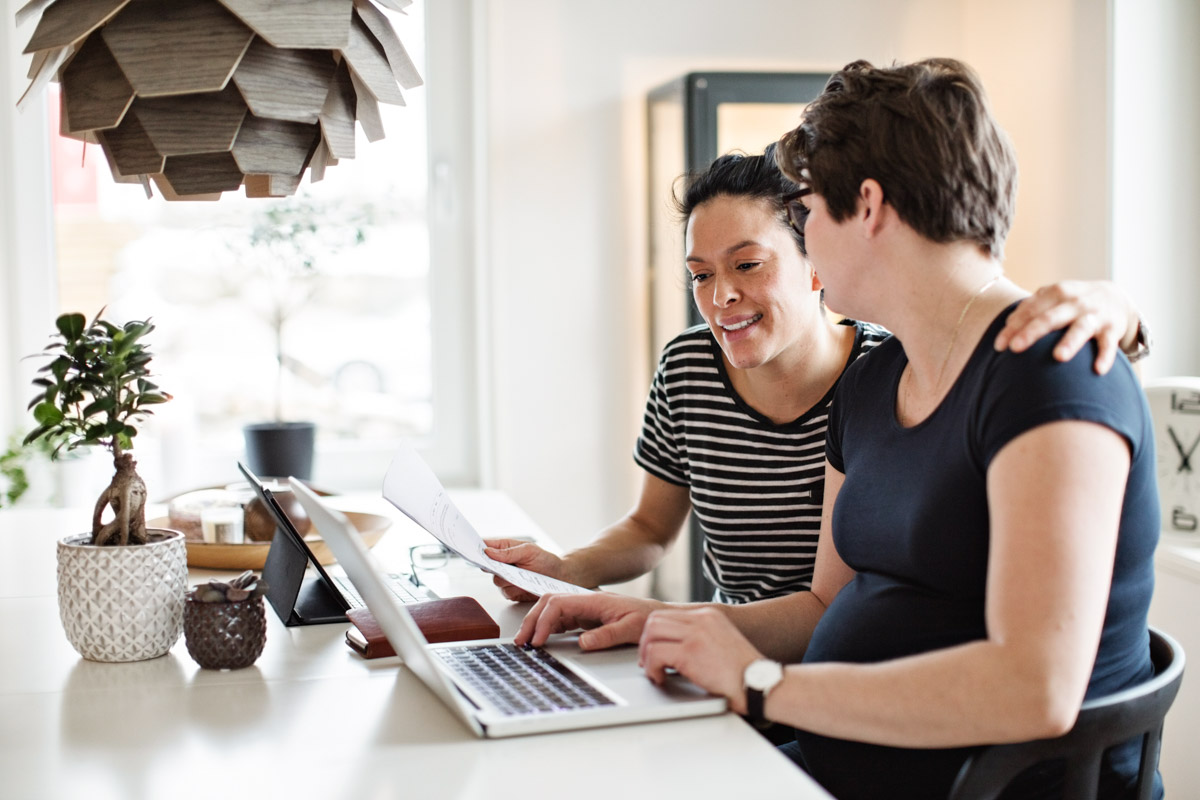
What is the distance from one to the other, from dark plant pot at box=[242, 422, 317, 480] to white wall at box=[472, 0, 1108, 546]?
0.67 m

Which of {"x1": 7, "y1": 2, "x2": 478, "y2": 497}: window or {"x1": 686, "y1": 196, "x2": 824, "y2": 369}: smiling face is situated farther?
{"x1": 7, "y1": 2, "x2": 478, "y2": 497}: window

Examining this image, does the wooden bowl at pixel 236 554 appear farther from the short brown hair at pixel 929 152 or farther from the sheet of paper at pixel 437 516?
the short brown hair at pixel 929 152

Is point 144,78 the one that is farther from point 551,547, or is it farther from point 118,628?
point 551,547

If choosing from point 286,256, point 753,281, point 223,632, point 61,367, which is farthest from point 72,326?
point 286,256

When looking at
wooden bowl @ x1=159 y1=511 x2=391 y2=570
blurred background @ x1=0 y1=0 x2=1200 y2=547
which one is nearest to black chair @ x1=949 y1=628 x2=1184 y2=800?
wooden bowl @ x1=159 y1=511 x2=391 y2=570

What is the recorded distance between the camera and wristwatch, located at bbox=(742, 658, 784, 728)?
107 cm

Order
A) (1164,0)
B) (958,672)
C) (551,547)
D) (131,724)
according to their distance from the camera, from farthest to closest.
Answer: (1164,0) → (551,547) → (131,724) → (958,672)

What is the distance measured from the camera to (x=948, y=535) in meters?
1.13

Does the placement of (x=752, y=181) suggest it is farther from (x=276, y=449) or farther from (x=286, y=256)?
(x=286, y=256)

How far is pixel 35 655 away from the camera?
139 centimetres

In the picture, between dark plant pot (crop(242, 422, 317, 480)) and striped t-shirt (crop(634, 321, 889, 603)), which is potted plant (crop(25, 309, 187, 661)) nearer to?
striped t-shirt (crop(634, 321, 889, 603))

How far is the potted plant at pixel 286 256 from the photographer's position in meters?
3.04

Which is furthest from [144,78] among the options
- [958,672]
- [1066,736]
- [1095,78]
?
[1095,78]

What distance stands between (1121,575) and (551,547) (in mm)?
1010
